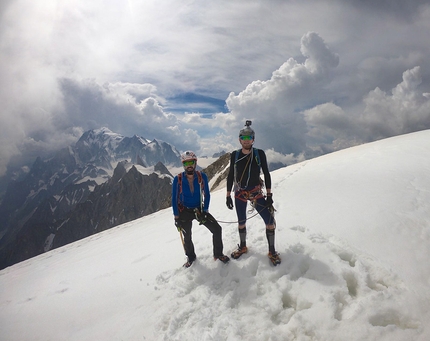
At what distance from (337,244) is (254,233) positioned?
256 cm

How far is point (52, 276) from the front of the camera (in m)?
8.89

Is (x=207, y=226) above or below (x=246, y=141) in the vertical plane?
below

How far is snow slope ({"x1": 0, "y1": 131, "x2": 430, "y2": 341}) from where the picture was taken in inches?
150

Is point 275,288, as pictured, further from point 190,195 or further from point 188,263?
point 190,195

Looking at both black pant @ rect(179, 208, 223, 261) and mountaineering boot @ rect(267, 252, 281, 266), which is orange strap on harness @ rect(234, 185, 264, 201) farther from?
mountaineering boot @ rect(267, 252, 281, 266)

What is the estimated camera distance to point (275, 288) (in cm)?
464

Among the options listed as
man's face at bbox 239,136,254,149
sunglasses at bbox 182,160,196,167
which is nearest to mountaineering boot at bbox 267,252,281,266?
man's face at bbox 239,136,254,149

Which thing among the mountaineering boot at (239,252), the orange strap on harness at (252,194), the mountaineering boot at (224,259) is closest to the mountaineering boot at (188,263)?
the mountaineering boot at (224,259)

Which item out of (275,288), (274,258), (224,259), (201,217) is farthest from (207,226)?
(275,288)

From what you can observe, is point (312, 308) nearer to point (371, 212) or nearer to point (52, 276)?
point (371, 212)

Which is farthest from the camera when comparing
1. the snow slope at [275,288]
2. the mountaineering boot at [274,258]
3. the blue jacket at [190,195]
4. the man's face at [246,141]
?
the blue jacket at [190,195]

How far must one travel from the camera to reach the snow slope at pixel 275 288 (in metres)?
3.80

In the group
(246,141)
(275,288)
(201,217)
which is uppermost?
(246,141)

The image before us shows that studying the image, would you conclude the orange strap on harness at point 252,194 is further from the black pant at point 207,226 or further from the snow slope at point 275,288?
the snow slope at point 275,288
